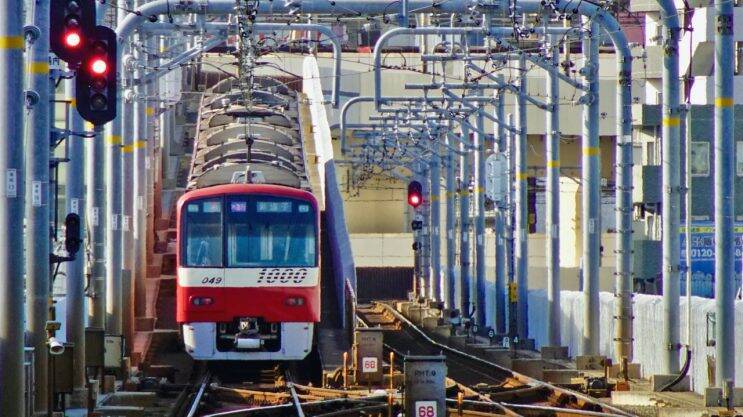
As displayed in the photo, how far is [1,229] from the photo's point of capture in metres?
15.8

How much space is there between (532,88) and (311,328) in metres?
35.2

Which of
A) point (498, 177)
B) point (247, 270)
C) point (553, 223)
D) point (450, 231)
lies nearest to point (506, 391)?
point (247, 270)

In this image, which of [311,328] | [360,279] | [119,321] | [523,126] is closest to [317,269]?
[311,328]

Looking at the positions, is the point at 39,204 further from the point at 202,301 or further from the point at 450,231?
the point at 450,231

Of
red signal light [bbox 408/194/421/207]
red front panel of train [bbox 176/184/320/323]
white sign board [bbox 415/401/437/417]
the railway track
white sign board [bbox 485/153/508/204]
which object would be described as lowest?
the railway track

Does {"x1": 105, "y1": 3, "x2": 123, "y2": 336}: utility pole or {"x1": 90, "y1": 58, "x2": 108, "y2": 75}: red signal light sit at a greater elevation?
{"x1": 90, "y1": 58, "x2": 108, "y2": 75}: red signal light

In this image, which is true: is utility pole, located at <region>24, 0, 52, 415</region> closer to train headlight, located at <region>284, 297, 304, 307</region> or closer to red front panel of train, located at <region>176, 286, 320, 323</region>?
red front panel of train, located at <region>176, 286, 320, 323</region>

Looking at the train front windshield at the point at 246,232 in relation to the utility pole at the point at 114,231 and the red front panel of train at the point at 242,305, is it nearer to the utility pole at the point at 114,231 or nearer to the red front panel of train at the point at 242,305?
the red front panel of train at the point at 242,305

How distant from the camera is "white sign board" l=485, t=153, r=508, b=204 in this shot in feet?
121

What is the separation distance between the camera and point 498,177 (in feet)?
121

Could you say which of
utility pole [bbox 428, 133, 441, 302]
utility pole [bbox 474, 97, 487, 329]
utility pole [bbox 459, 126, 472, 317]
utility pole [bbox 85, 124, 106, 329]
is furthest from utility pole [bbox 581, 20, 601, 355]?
utility pole [bbox 428, 133, 441, 302]

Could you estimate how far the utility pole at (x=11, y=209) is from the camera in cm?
1561

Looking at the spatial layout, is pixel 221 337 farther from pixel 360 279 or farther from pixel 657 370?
pixel 360 279

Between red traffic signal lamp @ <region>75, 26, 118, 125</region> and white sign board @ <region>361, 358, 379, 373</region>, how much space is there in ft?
30.1
